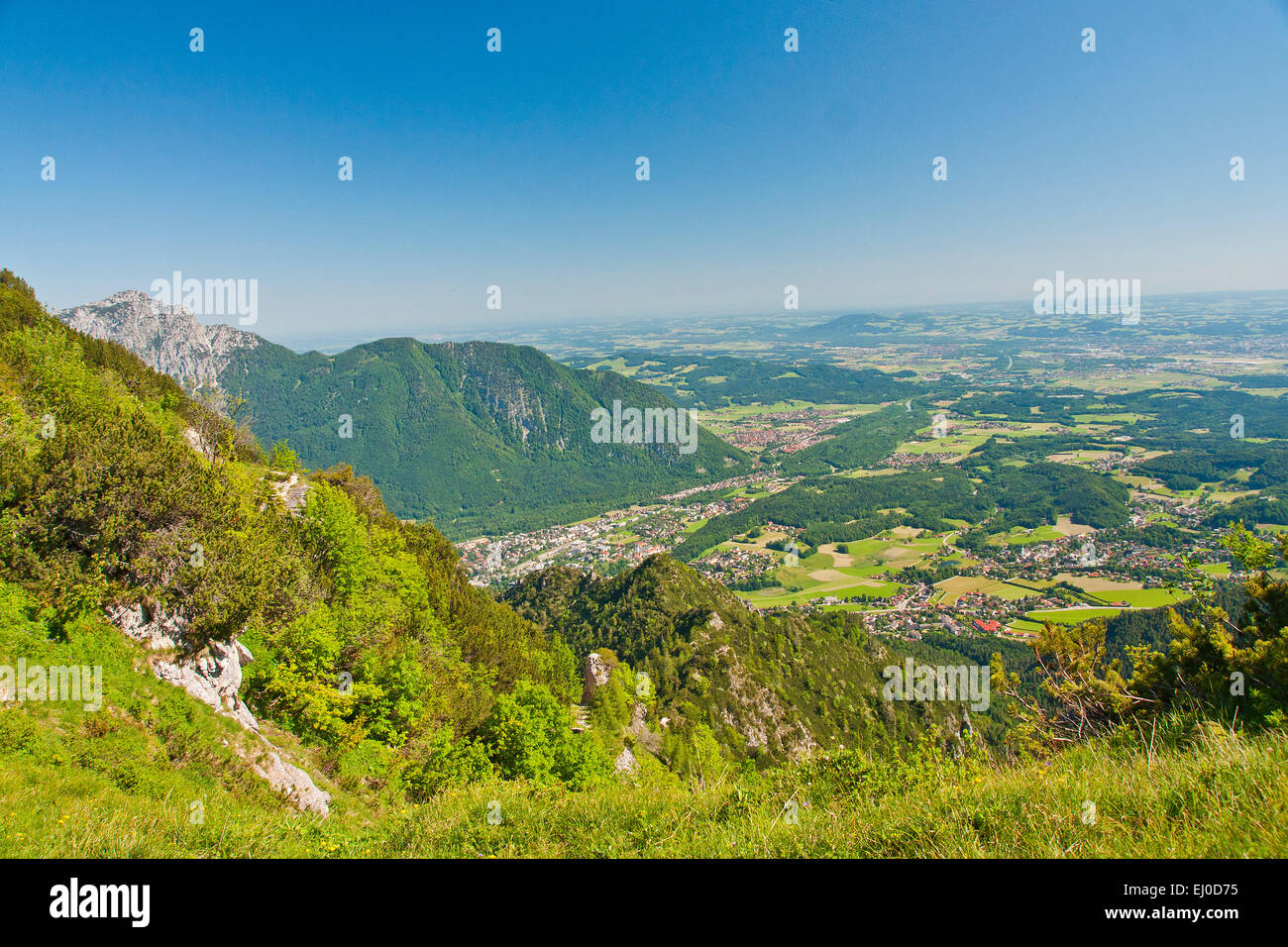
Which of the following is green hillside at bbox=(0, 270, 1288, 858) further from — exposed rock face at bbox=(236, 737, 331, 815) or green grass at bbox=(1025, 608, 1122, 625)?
green grass at bbox=(1025, 608, 1122, 625)

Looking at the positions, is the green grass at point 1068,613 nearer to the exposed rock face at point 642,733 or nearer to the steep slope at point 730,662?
the steep slope at point 730,662

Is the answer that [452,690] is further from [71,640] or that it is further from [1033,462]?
[1033,462]

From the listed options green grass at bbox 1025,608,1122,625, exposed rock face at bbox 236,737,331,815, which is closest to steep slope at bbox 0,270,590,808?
exposed rock face at bbox 236,737,331,815

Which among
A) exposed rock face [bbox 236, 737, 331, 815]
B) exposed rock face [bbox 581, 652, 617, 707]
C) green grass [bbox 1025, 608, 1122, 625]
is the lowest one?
→ green grass [bbox 1025, 608, 1122, 625]

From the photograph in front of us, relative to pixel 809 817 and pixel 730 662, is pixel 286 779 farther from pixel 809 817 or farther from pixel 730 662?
pixel 730 662

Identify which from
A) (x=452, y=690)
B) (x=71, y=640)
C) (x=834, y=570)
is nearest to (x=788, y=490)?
(x=834, y=570)

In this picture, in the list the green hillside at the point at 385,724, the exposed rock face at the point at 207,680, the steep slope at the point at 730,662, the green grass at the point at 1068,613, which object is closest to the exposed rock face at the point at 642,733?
the steep slope at the point at 730,662
